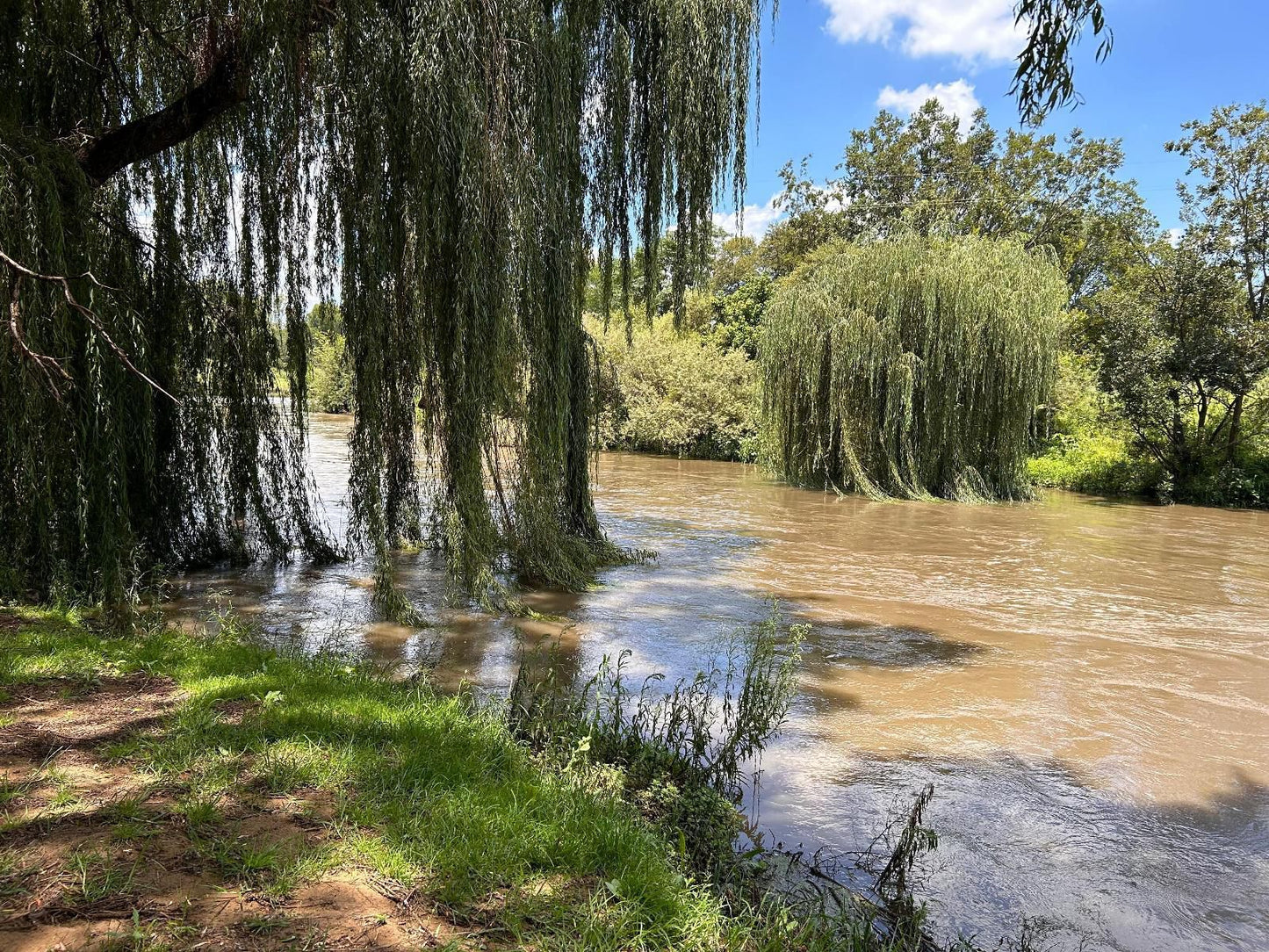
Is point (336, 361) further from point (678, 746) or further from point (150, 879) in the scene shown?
point (150, 879)

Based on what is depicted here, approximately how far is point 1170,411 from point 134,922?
70.9 feet

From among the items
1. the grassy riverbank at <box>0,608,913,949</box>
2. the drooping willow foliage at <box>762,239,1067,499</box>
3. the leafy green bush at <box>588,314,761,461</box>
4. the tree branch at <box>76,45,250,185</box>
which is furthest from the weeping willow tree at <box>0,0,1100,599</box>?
the leafy green bush at <box>588,314,761,461</box>

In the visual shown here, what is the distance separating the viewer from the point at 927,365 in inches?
648

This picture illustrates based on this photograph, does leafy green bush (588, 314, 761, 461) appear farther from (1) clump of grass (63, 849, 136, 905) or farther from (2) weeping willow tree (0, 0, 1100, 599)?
(1) clump of grass (63, 849, 136, 905)

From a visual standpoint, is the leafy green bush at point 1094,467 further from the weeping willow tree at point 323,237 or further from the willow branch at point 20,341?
the willow branch at point 20,341

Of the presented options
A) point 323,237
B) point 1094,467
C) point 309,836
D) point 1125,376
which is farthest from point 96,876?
point 1094,467

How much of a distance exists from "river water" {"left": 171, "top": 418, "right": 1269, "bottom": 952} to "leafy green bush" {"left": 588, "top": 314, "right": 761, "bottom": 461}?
49.1ft

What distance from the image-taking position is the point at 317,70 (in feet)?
18.6

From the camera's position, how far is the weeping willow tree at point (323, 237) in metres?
4.74

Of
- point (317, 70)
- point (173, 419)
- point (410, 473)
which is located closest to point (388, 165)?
point (317, 70)

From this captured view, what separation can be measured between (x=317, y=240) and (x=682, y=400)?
21.7 m

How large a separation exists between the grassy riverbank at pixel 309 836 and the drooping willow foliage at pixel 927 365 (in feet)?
48.2

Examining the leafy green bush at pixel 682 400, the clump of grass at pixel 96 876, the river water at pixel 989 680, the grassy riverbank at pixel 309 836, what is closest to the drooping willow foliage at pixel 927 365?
the river water at pixel 989 680

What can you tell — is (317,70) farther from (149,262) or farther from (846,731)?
(846,731)
